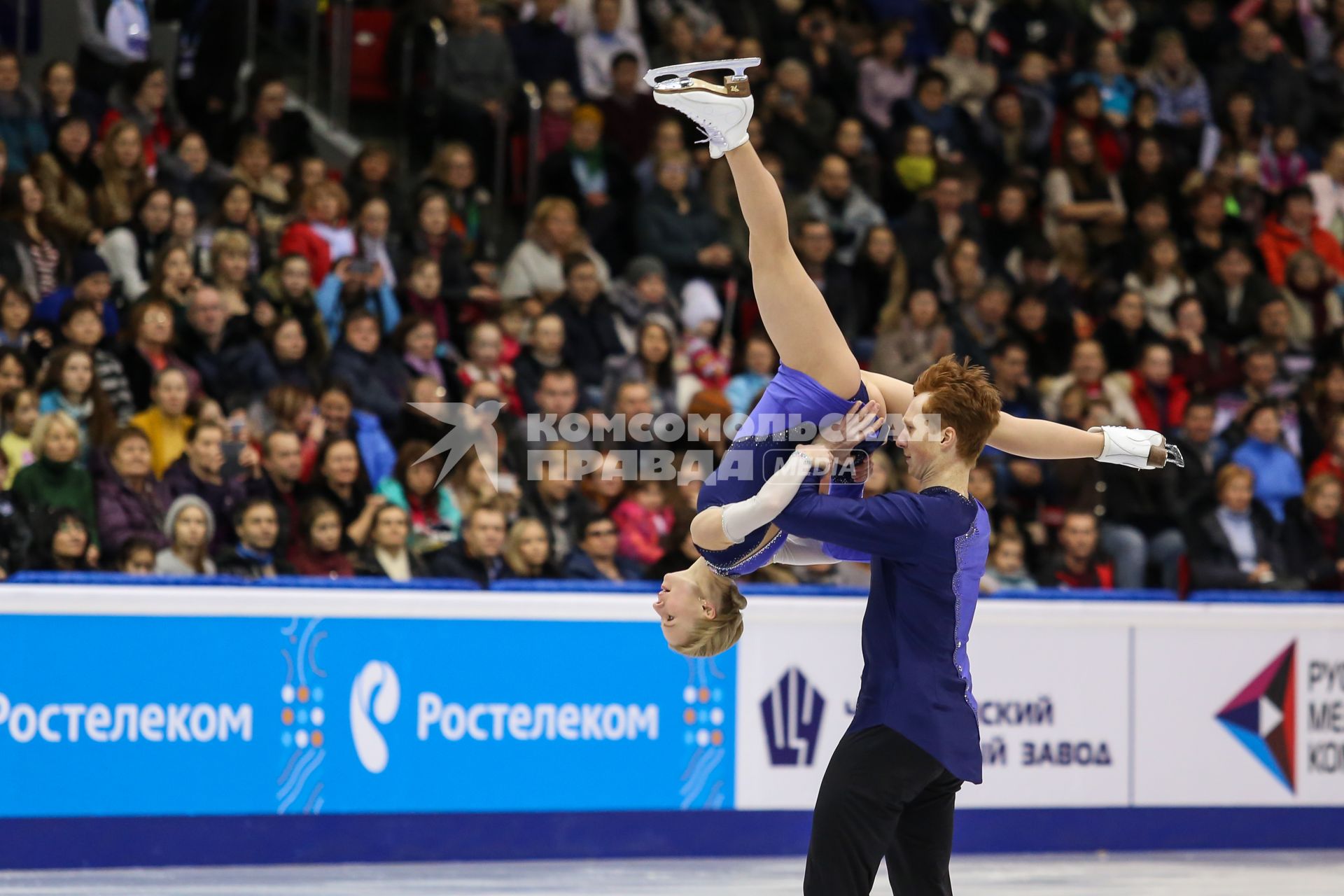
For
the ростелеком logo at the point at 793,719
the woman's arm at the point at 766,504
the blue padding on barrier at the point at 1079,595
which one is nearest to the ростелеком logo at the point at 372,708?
the ростелеком logo at the point at 793,719

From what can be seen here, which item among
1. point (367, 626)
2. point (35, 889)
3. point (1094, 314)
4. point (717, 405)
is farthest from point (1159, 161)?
point (35, 889)

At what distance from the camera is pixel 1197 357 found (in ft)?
39.6

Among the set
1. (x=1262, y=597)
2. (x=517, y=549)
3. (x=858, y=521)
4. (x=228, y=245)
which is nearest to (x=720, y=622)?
(x=858, y=521)

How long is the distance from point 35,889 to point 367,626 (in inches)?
68.6

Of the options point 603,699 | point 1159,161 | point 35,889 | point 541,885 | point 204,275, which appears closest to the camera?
point 35,889

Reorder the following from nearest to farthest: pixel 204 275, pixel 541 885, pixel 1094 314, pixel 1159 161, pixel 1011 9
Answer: pixel 541 885 < pixel 204 275 < pixel 1094 314 < pixel 1159 161 < pixel 1011 9

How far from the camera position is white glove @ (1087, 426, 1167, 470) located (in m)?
5.58

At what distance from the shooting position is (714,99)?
502cm

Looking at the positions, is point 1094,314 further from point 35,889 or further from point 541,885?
point 35,889

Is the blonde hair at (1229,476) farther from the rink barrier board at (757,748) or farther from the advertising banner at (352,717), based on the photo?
the advertising banner at (352,717)

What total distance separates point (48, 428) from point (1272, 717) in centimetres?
610

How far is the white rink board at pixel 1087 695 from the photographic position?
834 cm

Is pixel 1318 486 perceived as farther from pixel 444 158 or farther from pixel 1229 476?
pixel 444 158

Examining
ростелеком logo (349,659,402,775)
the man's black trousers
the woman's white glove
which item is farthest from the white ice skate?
ростелеком logo (349,659,402,775)
